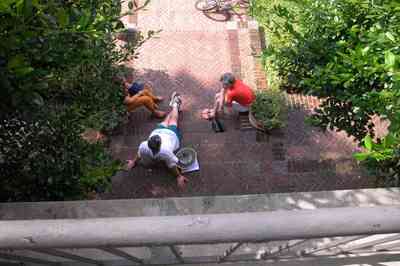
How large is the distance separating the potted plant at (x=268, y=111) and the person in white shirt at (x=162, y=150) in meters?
1.41

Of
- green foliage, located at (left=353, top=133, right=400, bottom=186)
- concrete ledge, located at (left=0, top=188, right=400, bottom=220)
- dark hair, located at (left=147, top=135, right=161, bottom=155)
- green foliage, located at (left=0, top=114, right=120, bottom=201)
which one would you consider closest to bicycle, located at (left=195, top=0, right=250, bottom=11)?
dark hair, located at (left=147, top=135, right=161, bottom=155)

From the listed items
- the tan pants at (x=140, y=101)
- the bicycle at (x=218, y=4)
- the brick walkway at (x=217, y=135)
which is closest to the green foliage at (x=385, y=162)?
the brick walkway at (x=217, y=135)

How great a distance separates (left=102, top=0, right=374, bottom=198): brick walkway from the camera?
6.93 metres

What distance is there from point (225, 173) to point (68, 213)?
3313 millimetres

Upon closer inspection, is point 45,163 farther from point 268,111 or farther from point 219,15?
point 219,15

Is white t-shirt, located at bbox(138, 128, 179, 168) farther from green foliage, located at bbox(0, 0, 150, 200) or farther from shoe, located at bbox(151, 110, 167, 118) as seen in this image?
shoe, located at bbox(151, 110, 167, 118)

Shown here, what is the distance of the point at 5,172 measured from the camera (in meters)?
4.56

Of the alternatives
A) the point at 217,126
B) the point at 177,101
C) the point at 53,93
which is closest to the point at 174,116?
the point at 177,101

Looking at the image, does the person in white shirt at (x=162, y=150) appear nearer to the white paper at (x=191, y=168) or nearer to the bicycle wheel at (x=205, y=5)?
the white paper at (x=191, y=168)

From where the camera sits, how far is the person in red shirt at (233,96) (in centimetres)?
751

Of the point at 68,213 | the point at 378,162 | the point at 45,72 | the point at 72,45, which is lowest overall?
the point at 68,213

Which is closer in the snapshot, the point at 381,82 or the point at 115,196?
the point at 381,82

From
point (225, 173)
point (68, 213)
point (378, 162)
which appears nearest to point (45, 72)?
point (68, 213)

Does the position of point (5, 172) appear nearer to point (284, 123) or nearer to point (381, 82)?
point (381, 82)
